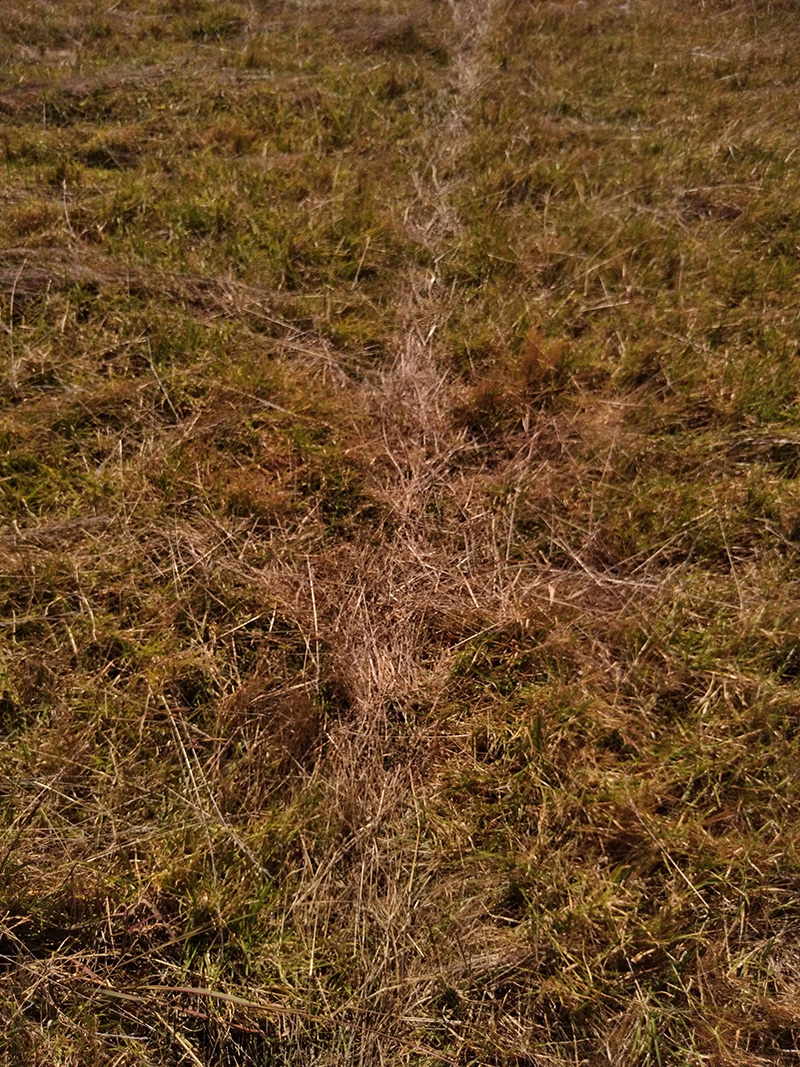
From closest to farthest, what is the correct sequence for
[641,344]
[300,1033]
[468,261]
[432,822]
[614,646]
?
[300,1033]
[432,822]
[614,646]
[641,344]
[468,261]

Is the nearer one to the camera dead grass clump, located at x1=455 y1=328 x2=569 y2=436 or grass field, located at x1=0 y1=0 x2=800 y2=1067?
grass field, located at x1=0 y1=0 x2=800 y2=1067

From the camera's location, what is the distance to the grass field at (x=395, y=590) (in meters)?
1.44

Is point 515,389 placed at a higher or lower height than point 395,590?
higher

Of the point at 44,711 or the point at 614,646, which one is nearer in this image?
the point at 44,711

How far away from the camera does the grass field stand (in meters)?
1.44

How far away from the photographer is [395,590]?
2.05m

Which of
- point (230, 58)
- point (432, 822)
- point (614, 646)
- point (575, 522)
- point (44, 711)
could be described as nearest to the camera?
point (432, 822)

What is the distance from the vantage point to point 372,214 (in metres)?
3.26

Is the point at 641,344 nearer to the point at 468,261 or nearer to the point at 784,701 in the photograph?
the point at 468,261

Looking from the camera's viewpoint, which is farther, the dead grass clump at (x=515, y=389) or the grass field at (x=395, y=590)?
the dead grass clump at (x=515, y=389)

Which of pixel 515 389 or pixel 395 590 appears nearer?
pixel 395 590

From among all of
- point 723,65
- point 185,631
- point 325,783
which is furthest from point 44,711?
point 723,65

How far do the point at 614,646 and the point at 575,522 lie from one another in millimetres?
452

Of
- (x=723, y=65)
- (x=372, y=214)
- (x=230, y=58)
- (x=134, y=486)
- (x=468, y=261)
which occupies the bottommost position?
(x=134, y=486)
